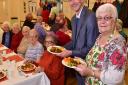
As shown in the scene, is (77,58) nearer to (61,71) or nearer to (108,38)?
(61,71)

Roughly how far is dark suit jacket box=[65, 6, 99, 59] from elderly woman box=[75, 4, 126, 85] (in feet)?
1.42

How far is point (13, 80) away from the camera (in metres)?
1.95

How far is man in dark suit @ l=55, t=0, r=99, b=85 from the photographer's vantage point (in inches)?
79.0

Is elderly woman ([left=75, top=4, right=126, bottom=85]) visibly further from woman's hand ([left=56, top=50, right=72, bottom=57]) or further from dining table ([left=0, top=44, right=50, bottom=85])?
dining table ([left=0, top=44, right=50, bottom=85])

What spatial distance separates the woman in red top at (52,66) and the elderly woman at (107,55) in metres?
0.73

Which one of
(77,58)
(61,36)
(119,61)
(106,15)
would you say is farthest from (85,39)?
(61,36)

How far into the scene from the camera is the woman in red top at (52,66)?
7.47 ft

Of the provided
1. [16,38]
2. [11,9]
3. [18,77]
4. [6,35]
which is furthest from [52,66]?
[11,9]

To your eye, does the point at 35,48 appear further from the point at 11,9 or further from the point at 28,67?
the point at 11,9

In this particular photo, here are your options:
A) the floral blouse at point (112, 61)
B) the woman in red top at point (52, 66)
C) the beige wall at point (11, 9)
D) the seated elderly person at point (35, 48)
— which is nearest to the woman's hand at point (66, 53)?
the woman in red top at point (52, 66)

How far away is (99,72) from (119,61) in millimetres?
184

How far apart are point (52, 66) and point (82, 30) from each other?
54 cm

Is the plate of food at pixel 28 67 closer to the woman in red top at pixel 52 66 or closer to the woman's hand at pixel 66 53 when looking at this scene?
the woman in red top at pixel 52 66

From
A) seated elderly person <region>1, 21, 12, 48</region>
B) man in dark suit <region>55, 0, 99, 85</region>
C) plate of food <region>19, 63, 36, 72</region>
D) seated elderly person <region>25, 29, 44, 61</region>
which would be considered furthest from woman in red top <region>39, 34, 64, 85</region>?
seated elderly person <region>1, 21, 12, 48</region>
